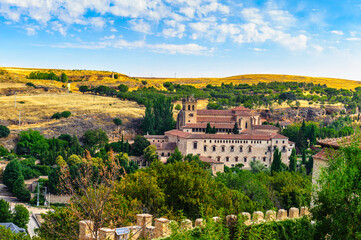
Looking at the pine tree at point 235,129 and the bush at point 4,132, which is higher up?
the pine tree at point 235,129

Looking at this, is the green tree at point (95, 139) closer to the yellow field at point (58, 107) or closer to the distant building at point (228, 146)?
the distant building at point (228, 146)

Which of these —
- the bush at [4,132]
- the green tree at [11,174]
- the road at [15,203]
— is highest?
the bush at [4,132]

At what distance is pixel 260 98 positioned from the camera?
104 meters

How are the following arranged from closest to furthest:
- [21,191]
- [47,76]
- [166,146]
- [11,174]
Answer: [21,191]
[11,174]
[166,146]
[47,76]

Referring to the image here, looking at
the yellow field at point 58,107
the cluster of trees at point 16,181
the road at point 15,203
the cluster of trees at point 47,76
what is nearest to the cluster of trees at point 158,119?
the yellow field at point 58,107

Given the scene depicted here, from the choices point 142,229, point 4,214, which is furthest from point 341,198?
point 4,214

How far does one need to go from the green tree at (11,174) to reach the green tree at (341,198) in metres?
38.8

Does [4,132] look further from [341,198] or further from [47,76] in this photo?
[47,76]

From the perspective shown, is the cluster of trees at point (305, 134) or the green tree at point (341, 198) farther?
the cluster of trees at point (305, 134)

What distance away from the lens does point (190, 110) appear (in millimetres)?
66062

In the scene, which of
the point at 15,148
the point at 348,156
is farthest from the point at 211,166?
the point at 348,156

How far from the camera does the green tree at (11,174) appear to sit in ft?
139

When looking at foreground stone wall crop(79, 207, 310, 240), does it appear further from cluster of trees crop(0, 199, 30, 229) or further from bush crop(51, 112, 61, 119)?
bush crop(51, 112, 61, 119)

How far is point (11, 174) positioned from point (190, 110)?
32.6m
